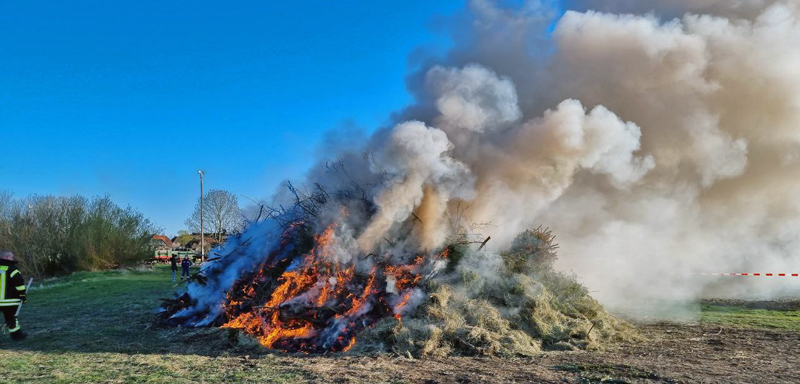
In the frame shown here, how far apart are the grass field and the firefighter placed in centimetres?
27

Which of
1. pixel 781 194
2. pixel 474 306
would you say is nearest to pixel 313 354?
pixel 474 306

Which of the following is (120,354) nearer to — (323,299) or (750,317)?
(323,299)

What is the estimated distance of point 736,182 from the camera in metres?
13.0

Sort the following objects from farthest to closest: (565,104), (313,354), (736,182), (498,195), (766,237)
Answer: (766,237) < (736,182) < (498,195) < (565,104) < (313,354)

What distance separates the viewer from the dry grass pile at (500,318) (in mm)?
7648

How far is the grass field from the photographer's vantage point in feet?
20.2

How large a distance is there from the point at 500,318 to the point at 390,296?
6.05 ft

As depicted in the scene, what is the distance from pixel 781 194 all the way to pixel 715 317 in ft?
16.1

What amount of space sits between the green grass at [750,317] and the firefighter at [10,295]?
515 inches

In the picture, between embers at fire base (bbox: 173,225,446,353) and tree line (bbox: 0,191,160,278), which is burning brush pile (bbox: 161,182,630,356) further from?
tree line (bbox: 0,191,160,278)

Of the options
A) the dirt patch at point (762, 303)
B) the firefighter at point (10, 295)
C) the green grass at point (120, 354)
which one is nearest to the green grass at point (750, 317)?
the dirt patch at point (762, 303)

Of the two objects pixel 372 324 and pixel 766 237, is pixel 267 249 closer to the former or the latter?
pixel 372 324

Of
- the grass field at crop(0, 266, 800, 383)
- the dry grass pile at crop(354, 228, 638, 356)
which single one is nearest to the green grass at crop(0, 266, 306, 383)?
the grass field at crop(0, 266, 800, 383)

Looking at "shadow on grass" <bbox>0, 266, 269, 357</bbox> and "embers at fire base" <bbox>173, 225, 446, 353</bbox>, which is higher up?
"embers at fire base" <bbox>173, 225, 446, 353</bbox>
